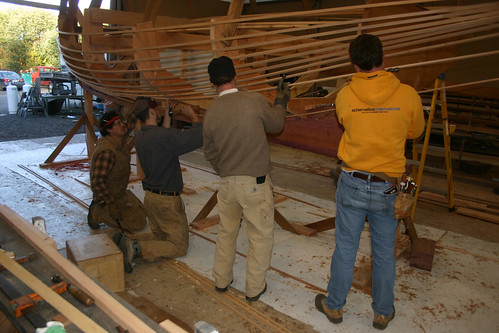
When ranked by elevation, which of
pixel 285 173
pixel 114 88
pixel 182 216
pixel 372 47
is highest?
pixel 372 47

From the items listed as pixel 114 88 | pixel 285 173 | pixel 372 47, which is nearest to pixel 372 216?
pixel 372 47

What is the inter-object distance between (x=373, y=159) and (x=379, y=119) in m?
A: 0.18

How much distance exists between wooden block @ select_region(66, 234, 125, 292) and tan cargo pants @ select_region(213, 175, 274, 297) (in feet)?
1.81

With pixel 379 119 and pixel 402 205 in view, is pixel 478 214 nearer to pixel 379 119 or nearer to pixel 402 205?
pixel 402 205

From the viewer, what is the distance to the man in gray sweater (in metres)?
1.95

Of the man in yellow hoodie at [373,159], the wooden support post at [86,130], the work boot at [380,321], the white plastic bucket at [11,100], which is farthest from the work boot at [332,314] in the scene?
the white plastic bucket at [11,100]

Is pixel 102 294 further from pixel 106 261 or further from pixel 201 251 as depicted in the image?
pixel 201 251

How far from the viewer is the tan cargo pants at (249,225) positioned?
2.02 metres

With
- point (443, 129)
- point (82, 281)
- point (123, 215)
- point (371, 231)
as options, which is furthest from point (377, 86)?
point (123, 215)

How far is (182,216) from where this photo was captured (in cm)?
265

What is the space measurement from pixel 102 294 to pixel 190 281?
1.42 metres

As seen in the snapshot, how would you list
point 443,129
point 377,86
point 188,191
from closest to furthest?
point 377,86, point 443,129, point 188,191

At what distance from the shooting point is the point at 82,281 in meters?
1.04

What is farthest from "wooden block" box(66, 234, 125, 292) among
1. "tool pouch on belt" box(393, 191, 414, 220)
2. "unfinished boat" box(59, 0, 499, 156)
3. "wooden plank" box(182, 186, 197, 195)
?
"wooden plank" box(182, 186, 197, 195)
